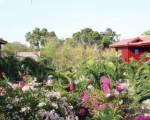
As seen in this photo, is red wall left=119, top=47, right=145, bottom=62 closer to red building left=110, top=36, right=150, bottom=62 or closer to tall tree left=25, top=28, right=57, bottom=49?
red building left=110, top=36, right=150, bottom=62

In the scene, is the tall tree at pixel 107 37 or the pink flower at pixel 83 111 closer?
the pink flower at pixel 83 111

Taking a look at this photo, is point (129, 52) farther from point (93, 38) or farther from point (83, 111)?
point (93, 38)

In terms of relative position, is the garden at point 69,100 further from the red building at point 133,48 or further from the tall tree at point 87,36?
the tall tree at point 87,36

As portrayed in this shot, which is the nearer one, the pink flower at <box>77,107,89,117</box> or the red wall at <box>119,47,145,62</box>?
the pink flower at <box>77,107,89,117</box>

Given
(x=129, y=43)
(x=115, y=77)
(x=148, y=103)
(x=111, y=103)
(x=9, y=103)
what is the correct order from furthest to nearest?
(x=129, y=43) < (x=115, y=77) < (x=148, y=103) < (x=111, y=103) < (x=9, y=103)

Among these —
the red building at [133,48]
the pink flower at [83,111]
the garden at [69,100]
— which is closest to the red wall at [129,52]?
the red building at [133,48]

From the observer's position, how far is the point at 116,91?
1239 cm

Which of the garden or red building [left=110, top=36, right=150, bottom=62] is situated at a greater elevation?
the garden

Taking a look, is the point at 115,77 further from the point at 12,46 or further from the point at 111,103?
the point at 12,46

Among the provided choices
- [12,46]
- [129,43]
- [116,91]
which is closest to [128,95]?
[116,91]

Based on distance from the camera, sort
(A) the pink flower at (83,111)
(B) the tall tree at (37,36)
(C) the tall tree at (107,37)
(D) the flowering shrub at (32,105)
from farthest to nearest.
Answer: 1. (B) the tall tree at (37,36)
2. (C) the tall tree at (107,37)
3. (A) the pink flower at (83,111)
4. (D) the flowering shrub at (32,105)

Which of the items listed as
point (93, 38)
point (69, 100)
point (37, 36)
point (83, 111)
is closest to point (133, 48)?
point (83, 111)

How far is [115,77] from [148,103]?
6752 mm

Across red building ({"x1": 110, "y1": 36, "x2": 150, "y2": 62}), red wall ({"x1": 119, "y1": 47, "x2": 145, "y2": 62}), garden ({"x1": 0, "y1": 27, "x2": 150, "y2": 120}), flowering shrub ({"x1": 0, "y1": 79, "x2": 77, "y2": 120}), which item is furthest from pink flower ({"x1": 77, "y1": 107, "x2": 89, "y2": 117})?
red wall ({"x1": 119, "y1": 47, "x2": 145, "y2": 62})
